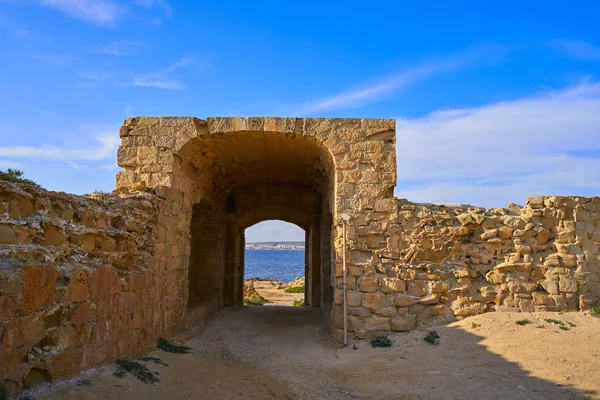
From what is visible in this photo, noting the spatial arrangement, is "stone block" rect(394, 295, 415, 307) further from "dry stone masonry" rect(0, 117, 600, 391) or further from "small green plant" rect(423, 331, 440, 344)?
"small green plant" rect(423, 331, 440, 344)

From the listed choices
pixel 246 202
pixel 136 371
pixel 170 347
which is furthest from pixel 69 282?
pixel 246 202

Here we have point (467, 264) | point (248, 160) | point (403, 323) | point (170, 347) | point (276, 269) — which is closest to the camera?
point (170, 347)

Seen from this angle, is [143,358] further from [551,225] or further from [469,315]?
[551,225]

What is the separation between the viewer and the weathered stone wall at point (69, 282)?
11.1 ft

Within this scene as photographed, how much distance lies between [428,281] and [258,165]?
4207 mm

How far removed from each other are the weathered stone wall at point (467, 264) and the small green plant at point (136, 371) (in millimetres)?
2807

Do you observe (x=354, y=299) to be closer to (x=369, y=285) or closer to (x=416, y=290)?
(x=369, y=285)

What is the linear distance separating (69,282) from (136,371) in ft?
4.27

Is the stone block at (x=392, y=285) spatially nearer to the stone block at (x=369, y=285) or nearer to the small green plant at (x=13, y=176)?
the stone block at (x=369, y=285)

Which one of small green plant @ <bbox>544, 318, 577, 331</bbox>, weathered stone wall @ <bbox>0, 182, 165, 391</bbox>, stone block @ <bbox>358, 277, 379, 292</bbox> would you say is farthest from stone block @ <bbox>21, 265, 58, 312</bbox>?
small green plant @ <bbox>544, 318, 577, 331</bbox>

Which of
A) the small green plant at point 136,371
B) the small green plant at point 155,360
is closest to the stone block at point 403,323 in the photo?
the small green plant at point 155,360

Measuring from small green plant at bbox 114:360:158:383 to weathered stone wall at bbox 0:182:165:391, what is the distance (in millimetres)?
173

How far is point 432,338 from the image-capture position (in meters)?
6.04

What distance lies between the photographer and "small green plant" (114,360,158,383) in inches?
178
